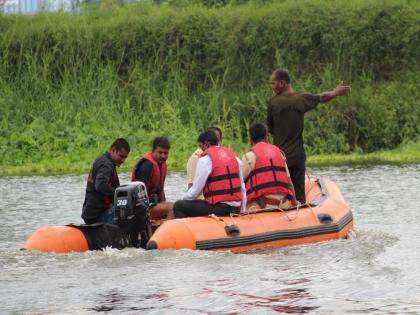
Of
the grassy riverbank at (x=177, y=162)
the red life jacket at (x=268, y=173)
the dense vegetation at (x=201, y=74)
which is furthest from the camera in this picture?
the dense vegetation at (x=201, y=74)

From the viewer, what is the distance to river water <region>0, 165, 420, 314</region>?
9562 mm

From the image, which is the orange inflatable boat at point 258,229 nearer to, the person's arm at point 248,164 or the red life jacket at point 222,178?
the red life jacket at point 222,178

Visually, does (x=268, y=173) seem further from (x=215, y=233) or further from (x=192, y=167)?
(x=215, y=233)

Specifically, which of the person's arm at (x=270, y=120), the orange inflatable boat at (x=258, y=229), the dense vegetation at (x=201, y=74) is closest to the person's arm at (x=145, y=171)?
the orange inflatable boat at (x=258, y=229)

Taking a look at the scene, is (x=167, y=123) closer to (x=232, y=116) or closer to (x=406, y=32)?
(x=232, y=116)

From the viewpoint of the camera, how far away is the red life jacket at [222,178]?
39.0 ft

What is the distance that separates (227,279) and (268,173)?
193 centimetres

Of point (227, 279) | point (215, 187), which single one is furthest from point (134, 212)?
point (227, 279)

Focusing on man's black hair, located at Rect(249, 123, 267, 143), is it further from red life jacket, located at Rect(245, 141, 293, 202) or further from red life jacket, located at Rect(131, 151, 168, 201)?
red life jacket, located at Rect(131, 151, 168, 201)

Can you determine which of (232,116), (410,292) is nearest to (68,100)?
(232,116)

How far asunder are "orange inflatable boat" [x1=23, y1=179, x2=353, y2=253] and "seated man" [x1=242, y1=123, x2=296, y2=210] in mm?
194

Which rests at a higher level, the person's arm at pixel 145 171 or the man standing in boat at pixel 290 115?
the man standing in boat at pixel 290 115

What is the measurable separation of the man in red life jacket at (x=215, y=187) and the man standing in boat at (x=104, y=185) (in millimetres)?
656

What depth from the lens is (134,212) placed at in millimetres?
11453
